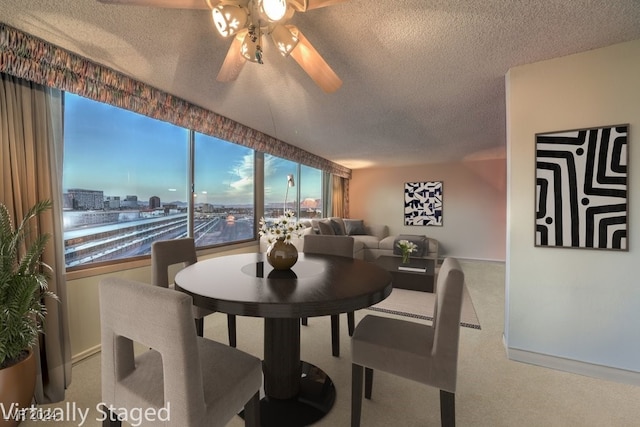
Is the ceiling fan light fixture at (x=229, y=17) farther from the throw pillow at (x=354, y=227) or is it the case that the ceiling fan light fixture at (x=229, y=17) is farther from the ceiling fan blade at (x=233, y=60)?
the throw pillow at (x=354, y=227)

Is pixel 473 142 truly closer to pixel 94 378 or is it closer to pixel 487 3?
pixel 487 3

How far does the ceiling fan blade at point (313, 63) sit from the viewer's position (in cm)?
146

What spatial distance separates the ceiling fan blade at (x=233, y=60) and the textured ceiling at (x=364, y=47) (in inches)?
9.0

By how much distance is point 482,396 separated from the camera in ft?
5.51

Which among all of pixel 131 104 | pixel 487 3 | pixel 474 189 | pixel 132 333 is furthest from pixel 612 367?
pixel 474 189

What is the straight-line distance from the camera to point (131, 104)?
222 centimetres

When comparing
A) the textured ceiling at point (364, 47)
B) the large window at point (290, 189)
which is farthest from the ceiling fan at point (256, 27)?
the large window at point (290, 189)

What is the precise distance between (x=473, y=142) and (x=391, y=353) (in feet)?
13.4

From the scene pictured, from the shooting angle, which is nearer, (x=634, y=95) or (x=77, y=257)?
(x=634, y=95)

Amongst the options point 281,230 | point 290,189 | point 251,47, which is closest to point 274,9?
point 251,47

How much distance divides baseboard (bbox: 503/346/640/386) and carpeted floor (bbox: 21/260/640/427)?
0.04 m

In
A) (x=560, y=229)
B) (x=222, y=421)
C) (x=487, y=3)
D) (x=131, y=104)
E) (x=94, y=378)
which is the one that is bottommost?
(x=94, y=378)

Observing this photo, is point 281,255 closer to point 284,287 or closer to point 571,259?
point 284,287

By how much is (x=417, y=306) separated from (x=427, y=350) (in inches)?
78.4
